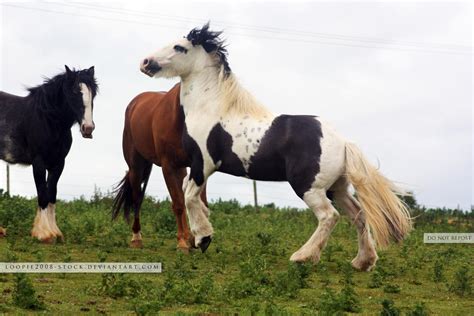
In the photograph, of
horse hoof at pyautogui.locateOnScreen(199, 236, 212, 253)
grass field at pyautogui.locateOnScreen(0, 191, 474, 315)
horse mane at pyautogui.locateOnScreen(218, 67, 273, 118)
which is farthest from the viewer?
horse hoof at pyautogui.locateOnScreen(199, 236, 212, 253)

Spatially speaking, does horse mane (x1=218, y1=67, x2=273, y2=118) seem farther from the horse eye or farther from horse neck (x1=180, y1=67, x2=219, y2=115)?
the horse eye

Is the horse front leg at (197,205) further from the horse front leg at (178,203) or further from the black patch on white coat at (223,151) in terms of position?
the horse front leg at (178,203)

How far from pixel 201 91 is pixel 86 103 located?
189 centimetres

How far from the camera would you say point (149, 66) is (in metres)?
14.1

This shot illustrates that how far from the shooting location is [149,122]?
15.0 m

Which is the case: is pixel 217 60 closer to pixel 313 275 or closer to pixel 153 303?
pixel 313 275

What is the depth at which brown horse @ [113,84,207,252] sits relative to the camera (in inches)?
561

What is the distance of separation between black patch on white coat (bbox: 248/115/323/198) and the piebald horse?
0.04 feet

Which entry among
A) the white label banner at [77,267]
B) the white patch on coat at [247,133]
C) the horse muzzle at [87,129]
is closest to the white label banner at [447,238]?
the white patch on coat at [247,133]

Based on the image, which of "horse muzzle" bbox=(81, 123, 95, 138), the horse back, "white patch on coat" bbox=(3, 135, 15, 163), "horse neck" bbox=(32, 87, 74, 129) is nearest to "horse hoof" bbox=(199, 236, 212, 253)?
the horse back

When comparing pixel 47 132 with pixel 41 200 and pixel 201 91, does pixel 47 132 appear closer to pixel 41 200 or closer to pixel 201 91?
pixel 41 200

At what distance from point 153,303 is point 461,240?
10832 millimetres

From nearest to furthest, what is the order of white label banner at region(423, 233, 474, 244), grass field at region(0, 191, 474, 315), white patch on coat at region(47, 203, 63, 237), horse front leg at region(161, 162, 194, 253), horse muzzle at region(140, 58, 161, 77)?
grass field at region(0, 191, 474, 315) → horse muzzle at region(140, 58, 161, 77) → horse front leg at region(161, 162, 194, 253) → white patch on coat at region(47, 203, 63, 237) → white label banner at region(423, 233, 474, 244)

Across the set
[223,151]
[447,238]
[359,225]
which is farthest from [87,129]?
[447,238]
